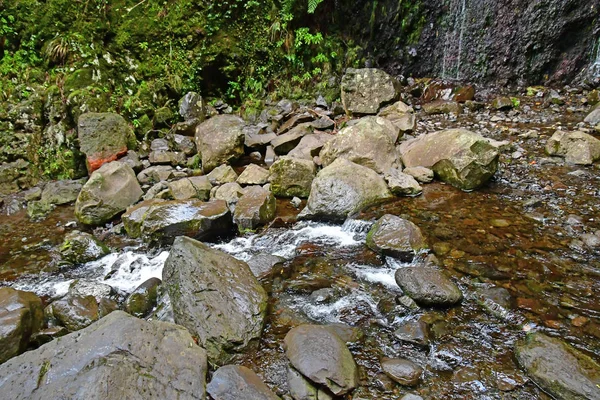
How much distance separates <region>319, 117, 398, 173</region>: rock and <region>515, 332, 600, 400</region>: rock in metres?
3.32

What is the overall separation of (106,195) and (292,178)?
2691 millimetres

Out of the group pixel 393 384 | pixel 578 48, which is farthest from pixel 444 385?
pixel 578 48

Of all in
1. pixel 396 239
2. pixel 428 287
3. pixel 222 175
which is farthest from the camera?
pixel 222 175

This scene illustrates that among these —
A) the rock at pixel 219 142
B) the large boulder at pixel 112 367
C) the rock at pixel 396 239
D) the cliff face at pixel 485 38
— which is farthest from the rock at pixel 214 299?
the cliff face at pixel 485 38

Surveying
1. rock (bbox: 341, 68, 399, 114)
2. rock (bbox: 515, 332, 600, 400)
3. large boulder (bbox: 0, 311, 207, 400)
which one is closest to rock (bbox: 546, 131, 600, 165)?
rock (bbox: 341, 68, 399, 114)

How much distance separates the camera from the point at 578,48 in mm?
9289

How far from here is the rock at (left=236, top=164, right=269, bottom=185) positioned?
575cm

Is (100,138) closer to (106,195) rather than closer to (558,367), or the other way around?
(106,195)

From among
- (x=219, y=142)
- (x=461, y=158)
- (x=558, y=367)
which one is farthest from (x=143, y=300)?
(x=461, y=158)

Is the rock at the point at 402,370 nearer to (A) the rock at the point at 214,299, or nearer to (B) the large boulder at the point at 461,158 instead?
(A) the rock at the point at 214,299

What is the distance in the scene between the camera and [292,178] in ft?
17.6

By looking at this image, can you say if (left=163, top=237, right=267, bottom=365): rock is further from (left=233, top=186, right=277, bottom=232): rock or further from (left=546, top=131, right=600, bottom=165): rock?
(left=546, top=131, right=600, bottom=165): rock

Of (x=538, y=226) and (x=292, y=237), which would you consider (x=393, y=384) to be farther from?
(x=538, y=226)

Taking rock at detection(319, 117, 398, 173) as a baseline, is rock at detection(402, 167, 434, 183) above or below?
below
